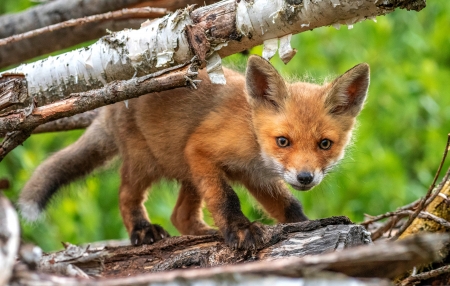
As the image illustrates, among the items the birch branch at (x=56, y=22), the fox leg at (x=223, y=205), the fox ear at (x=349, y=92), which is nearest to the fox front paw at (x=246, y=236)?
the fox leg at (x=223, y=205)

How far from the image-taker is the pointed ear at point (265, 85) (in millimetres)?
4512

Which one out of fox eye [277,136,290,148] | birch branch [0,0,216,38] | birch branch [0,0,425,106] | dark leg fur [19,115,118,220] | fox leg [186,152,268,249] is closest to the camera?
birch branch [0,0,425,106]

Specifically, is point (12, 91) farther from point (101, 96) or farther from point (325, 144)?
point (325, 144)

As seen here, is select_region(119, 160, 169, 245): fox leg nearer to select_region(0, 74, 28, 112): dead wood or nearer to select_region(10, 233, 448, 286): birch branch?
select_region(0, 74, 28, 112): dead wood

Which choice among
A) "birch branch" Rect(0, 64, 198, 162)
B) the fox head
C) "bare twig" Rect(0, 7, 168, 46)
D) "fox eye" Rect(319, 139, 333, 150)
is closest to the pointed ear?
the fox head

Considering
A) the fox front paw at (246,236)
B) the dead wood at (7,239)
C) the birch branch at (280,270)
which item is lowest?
the fox front paw at (246,236)

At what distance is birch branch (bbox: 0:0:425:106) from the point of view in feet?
11.2

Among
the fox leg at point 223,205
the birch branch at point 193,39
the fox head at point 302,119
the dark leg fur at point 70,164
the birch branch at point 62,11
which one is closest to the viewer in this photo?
the birch branch at point 193,39

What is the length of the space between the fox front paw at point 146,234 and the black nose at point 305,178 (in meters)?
1.44

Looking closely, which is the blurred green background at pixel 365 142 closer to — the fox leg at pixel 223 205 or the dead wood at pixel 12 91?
the fox leg at pixel 223 205

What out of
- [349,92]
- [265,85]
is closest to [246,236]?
[265,85]

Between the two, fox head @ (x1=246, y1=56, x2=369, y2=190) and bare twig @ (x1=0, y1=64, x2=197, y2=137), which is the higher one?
bare twig @ (x1=0, y1=64, x2=197, y2=137)

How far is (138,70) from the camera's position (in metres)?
4.00

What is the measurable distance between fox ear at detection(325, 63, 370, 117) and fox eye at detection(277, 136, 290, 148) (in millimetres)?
476
